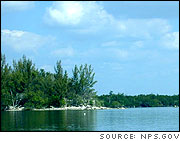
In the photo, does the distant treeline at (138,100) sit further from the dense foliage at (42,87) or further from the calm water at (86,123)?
the calm water at (86,123)

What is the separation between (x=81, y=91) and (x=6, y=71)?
16808 millimetres

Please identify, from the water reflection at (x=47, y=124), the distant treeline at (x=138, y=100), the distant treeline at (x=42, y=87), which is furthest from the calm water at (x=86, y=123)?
the distant treeline at (x=138, y=100)

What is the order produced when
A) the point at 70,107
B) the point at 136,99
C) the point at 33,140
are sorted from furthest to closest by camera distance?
the point at 136,99 < the point at 70,107 < the point at 33,140

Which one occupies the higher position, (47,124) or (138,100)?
(138,100)

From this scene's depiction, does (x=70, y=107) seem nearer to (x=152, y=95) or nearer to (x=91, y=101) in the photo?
(x=91, y=101)

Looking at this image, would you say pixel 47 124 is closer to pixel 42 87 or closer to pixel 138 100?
pixel 42 87

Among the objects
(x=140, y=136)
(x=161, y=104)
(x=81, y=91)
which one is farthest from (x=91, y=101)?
(x=140, y=136)

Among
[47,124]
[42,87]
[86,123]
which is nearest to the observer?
[47,124]

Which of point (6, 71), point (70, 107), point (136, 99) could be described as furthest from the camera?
point (136, 99)

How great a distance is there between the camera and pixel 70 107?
6975 centimetres

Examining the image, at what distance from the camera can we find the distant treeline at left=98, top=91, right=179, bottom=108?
304ft

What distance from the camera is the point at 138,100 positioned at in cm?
10075

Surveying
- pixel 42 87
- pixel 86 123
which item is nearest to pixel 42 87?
pixel 42 87

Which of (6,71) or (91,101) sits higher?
(6,71)
